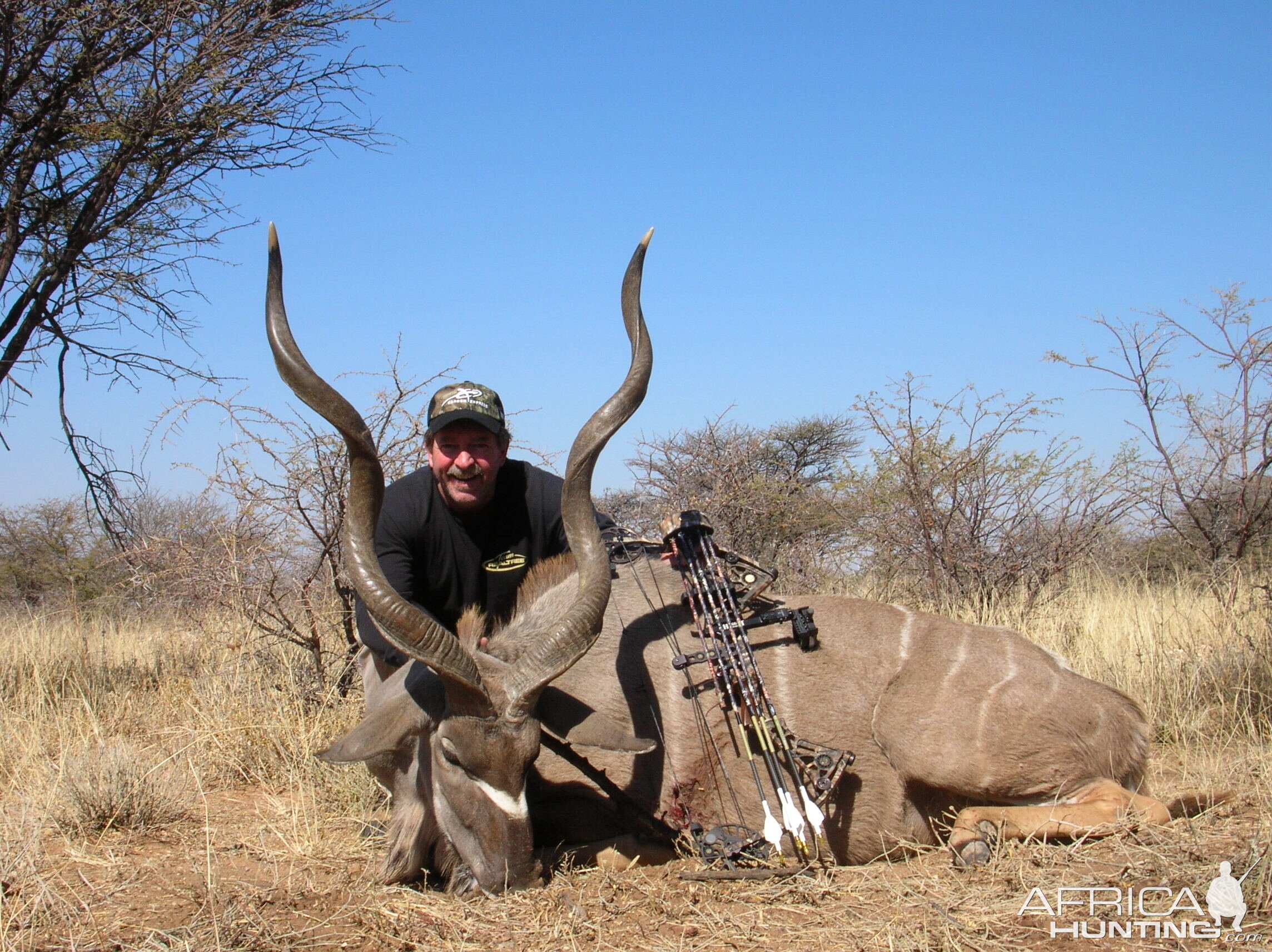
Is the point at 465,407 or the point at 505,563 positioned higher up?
the point at 465,407

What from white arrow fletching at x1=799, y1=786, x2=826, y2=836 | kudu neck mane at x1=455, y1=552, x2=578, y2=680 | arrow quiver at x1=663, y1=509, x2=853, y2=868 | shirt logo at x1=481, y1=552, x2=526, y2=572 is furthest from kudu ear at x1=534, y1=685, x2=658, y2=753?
shirt logo at x1=481, y1=552, x2=526, y2=572

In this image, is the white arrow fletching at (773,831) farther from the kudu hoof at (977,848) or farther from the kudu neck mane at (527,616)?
the kudu neck mane at (527,616)

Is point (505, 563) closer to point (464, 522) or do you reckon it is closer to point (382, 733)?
point (464, 522)

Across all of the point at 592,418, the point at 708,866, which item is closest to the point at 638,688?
the point at 708,866

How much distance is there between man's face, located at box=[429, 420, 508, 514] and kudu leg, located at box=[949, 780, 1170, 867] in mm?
2140

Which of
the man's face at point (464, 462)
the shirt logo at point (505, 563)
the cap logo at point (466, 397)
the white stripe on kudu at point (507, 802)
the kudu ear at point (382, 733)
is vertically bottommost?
the white stripe on kudu at point (507, 802)

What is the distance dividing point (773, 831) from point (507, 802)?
887 millimetres

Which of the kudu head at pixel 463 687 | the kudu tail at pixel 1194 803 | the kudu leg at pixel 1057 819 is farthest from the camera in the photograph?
the kudu tail at pixel 1194 803

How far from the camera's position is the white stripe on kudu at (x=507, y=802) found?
3.14 m

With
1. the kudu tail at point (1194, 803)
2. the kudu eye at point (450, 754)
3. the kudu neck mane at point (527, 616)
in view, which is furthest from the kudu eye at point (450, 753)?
the kudu tail at point (1194, 803)

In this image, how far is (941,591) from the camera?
718 cm

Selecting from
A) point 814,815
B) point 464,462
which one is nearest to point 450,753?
point 464,462

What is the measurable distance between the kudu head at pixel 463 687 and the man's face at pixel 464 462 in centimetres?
54

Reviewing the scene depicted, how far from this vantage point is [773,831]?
330 centimetres
